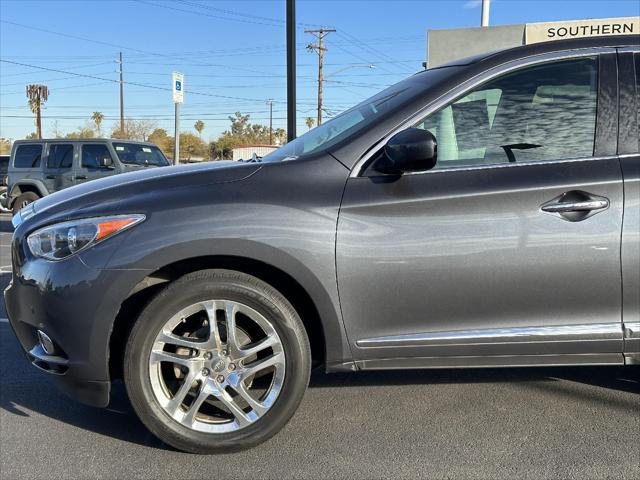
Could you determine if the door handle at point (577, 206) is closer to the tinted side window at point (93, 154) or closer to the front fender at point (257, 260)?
the front fender at point (257, 260)

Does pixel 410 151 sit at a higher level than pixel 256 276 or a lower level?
higher

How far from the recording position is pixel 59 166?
11.2 meters

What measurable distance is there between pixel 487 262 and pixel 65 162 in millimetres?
10887

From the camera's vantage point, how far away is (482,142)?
263 cm

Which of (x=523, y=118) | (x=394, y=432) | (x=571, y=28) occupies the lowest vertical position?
(x=394, y=432)

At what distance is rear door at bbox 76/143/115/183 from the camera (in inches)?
428

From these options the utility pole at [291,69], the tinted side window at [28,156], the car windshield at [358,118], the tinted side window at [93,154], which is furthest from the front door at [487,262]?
the tinted side window at [28,156]

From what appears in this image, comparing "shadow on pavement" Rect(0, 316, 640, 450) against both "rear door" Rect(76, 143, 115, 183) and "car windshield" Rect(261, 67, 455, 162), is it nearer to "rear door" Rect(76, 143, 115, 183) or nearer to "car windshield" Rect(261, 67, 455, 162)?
"car windshield" Rect(261, 67, 455, 162)

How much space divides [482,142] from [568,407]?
5.22ft

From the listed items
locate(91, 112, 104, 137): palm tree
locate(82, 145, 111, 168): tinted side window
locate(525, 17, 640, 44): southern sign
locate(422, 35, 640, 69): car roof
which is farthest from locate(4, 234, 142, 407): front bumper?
locate(91, 112, 104, 137): palm tree

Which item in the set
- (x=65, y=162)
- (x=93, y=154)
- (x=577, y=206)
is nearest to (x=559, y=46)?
(x=577, y=206)

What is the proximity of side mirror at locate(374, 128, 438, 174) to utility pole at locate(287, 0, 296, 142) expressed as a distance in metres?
5.31

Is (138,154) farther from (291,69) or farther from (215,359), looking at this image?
(215,359)

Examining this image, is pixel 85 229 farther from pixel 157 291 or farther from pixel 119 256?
pixel 157 291
